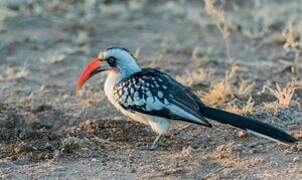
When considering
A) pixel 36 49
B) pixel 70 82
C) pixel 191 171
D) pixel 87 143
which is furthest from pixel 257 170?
Result: pixel 36 49

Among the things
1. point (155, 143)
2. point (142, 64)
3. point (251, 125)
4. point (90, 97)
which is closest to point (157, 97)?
point (155, 143)

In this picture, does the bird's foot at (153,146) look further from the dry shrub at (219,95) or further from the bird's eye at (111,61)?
the dry shrub at (219,95)

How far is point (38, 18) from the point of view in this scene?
1200 cm

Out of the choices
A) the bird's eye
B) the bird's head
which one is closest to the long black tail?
the bird's head

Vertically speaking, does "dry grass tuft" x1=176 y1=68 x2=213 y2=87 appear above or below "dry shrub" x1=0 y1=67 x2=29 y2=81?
below

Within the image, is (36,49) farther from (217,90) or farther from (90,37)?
(217,90)

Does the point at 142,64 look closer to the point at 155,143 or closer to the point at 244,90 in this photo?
the point at 244,90

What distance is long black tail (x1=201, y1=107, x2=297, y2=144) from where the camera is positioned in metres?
6.10

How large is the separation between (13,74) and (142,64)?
5.00 ft

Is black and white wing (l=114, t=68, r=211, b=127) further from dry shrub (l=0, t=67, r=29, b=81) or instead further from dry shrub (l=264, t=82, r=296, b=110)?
dry shrub (l=0, t=67, r=29, b=81)

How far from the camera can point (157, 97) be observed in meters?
6.53

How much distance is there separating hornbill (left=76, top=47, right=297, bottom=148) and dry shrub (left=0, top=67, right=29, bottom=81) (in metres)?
2.48

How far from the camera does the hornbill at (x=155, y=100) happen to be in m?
6.32

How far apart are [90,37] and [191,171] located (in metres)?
5.49
